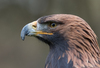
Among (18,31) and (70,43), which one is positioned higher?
(18,31)

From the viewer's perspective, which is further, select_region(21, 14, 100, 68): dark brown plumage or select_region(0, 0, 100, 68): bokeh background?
select_region(0, 0, 100, 68): bokeh background

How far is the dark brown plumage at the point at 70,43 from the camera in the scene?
2.56 metres

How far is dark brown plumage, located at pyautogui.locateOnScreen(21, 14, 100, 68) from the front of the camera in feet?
8.39

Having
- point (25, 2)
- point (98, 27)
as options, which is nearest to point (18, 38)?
point (25, 2)

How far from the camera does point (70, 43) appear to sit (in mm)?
2637

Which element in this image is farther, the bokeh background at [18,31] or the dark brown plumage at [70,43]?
the bokeh background at [18,31]

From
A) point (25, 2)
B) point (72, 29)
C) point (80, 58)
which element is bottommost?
point (80, 58)

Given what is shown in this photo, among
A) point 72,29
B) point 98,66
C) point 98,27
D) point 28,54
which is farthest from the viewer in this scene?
point 28,54

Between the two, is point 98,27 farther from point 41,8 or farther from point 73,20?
point 73,20

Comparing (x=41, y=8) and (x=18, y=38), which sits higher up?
(x=41, y=8)

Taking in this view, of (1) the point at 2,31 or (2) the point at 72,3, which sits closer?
(2) the point at 72,3

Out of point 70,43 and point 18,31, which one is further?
point 18,31

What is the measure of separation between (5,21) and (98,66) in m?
6.54

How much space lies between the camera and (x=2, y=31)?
8.56m
